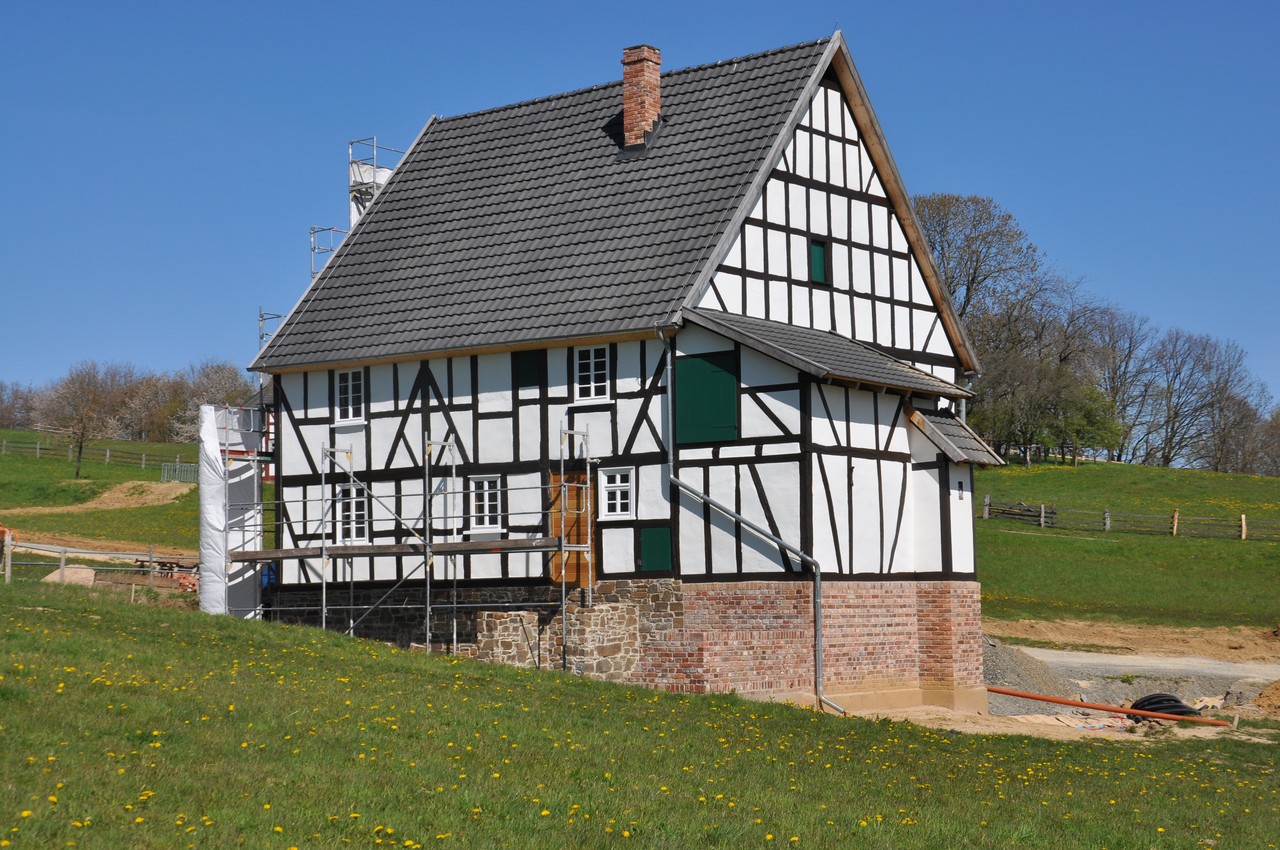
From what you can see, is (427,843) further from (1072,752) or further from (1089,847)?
(1072,752)

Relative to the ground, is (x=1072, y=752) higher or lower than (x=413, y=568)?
lower

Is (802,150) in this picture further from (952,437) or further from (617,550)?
(617,550)

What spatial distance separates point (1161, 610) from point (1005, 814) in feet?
99.9

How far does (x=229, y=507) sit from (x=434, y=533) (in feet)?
15.2

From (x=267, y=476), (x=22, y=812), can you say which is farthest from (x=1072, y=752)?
(x=267, y=476)

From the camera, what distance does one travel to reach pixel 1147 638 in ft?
132

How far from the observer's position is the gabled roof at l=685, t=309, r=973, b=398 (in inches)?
987

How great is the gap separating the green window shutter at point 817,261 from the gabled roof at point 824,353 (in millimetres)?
1050

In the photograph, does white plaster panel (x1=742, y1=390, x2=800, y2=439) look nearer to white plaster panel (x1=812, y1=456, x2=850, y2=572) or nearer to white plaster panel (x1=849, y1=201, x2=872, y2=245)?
white plaster panel (x1=812, y1=456, x2=850, y2=572)

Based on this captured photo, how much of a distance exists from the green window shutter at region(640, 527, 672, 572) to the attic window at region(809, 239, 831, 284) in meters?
5.99

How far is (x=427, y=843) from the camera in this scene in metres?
11.5

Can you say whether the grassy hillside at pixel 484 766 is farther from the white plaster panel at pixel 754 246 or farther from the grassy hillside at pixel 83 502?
the grassy hillside at pixel 83 502

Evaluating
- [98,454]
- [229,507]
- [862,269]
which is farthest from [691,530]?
[98,454]

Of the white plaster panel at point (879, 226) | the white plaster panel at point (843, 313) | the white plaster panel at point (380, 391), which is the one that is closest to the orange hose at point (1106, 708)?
the white plaster panel at point (843, 313)
